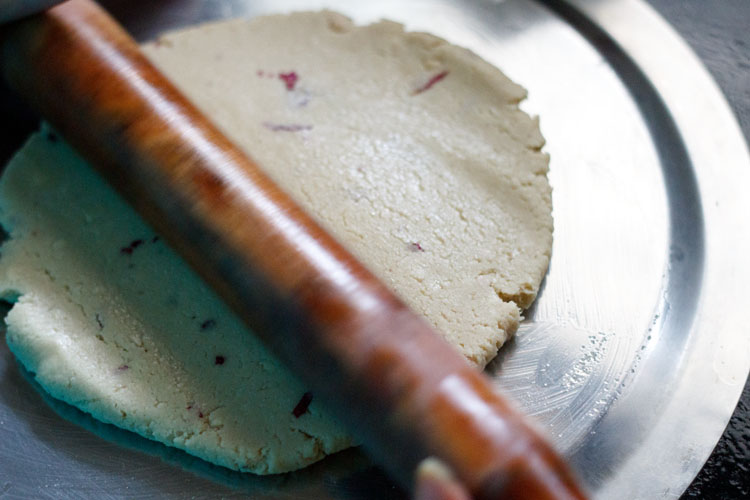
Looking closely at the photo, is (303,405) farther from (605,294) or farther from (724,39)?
(724,39)


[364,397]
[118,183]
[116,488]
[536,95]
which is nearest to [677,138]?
[536,95]

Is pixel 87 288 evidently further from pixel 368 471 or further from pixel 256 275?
pixel 368 471

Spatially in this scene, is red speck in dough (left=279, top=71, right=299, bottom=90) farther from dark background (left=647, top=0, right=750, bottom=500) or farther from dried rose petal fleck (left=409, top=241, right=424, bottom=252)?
dark background (left=647, top=0, right=750, bottom=500)

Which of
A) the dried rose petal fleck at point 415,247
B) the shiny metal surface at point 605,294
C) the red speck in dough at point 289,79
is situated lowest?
the shiny metal surface at point 605,294

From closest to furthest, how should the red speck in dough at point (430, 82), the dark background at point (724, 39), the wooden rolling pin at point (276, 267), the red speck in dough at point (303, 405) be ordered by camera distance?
the wooden rolling pin at point (276, 267)
the red speck in dough at point (303, 405)
the red speck in dough at point (430, 82)
the dark background at point (724, 39)

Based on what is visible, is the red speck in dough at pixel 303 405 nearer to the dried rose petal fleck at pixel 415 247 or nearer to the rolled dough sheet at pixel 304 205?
the rolled dough sheet at pixel 304 205

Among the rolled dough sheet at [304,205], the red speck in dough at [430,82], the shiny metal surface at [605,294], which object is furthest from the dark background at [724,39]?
the red speck in dough at [430,82]

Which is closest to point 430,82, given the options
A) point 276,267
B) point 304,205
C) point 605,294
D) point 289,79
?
point 289,79

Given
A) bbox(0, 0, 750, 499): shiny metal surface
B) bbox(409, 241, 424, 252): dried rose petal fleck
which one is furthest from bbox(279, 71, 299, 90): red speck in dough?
bbox(409, 241, 424, 252): dried rose petal fleck
